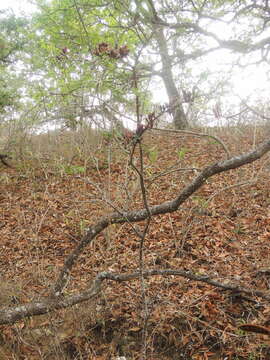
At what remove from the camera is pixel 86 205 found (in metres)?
4.93

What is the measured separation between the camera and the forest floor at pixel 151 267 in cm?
251

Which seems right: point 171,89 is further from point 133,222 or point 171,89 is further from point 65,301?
point 65,301

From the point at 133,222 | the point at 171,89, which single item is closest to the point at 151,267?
the point at 133,222

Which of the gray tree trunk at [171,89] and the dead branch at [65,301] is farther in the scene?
the gray tree trunk at [171,89]

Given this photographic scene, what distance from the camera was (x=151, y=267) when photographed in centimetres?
345

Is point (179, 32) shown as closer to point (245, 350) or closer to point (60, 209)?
point (60, 209)

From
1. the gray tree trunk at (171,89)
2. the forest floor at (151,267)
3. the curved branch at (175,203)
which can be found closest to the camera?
the curved branch at (175,203)

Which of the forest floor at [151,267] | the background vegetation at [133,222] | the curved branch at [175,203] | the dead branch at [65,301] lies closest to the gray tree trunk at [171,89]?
the background vegetation at [133,222]

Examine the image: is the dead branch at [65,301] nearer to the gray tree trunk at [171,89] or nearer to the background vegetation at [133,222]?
the background vegetation at [133,222]

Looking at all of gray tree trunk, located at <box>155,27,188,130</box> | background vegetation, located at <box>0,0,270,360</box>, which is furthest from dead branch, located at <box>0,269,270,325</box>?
gray tree trunk, located at <box>155,27,188,130</box>

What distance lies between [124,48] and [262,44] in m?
4.49

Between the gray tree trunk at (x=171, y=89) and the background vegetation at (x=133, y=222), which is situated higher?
the gray tree trunk at (x=171, y=89)

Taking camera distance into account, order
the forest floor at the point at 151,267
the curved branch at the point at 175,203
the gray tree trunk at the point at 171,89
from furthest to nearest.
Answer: the gray tree trunk at the point at 171,89
the forest floor at the point at 151,267
the curved branch at the point at 175,203

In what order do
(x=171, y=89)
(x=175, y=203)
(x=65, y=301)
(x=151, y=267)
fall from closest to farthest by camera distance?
(x=175, y=203)
(x=65, y=301)
(x=151, y=267)
(x=171, y=89)
